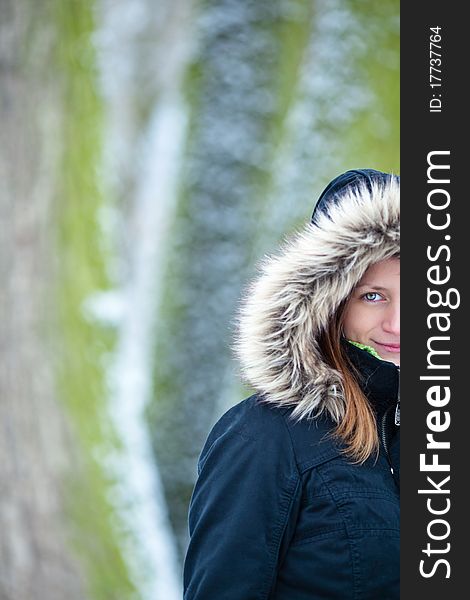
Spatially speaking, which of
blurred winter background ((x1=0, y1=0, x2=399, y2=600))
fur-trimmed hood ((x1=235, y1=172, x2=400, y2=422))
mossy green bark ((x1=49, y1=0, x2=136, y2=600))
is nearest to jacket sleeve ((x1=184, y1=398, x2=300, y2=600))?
fur-trimmed hood ((x1=235, y1=172, x2=400, y2=422))

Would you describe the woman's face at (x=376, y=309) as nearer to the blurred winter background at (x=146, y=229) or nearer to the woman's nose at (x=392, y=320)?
the woman's nose at (x=392, y=320)

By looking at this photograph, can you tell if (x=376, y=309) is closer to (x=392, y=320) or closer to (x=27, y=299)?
(x=392, y=320)

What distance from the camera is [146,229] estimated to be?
157 inches

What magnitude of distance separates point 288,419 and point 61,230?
2.16 meters

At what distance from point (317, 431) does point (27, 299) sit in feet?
7.15

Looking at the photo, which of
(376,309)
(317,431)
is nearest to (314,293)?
(376,309)

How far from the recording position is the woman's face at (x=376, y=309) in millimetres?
1781

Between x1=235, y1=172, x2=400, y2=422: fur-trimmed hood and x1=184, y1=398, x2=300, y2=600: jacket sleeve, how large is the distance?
0.11 m

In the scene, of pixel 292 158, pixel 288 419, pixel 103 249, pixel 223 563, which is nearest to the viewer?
pixel 223 563

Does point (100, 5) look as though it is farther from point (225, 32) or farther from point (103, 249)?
point (103, 249)

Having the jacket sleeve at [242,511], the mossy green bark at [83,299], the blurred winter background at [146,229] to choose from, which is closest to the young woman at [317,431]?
the jacket sleeve at [242,511]

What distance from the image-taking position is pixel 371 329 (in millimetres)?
1784

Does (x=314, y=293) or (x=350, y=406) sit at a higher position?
(x=314, y=293)

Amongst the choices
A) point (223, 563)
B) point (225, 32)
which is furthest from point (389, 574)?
point (225, 32)
